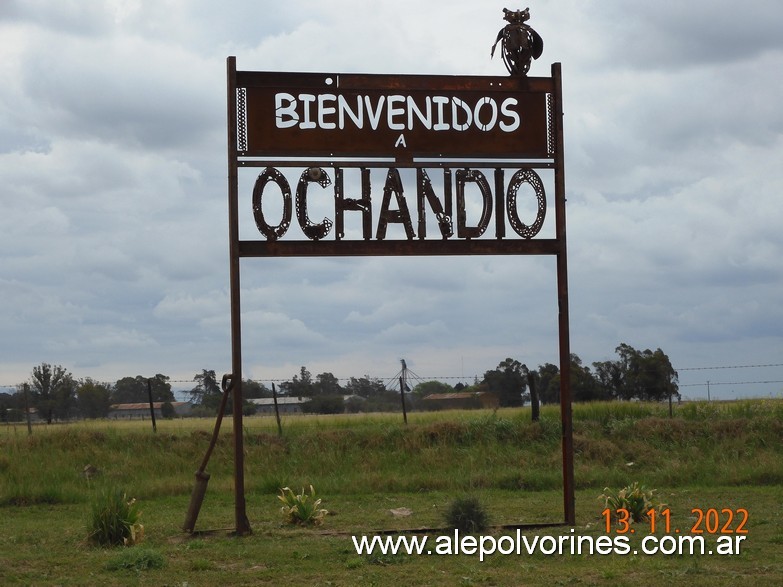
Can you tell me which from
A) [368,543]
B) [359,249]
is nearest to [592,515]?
[368,543]

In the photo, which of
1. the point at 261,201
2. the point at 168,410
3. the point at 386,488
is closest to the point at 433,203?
the point at 261,201

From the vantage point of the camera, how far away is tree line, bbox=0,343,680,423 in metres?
29.3

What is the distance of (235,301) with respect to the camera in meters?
10.3

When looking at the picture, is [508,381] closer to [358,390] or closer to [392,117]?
[358,390]

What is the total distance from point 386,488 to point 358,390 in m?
14.3

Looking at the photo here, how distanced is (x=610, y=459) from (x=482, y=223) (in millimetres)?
8973

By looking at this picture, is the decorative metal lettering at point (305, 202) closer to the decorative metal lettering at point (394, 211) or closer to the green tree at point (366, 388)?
the decorative metal lettering at point (394, 211)

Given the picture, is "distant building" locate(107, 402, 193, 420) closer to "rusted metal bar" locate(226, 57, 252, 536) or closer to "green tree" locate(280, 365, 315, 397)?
"green tree" locate(280, 365, 315, 397)

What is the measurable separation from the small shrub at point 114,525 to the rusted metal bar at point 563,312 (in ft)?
15.1

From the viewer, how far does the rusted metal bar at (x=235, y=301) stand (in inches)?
406

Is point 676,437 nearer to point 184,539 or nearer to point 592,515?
point 592,515

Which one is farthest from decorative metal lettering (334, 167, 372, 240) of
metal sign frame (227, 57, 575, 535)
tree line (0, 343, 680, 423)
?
tree line (0, 343, 680, 423)

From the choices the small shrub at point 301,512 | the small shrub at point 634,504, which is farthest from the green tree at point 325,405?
the small shrub at point 634,504

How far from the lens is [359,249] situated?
10648 mm
